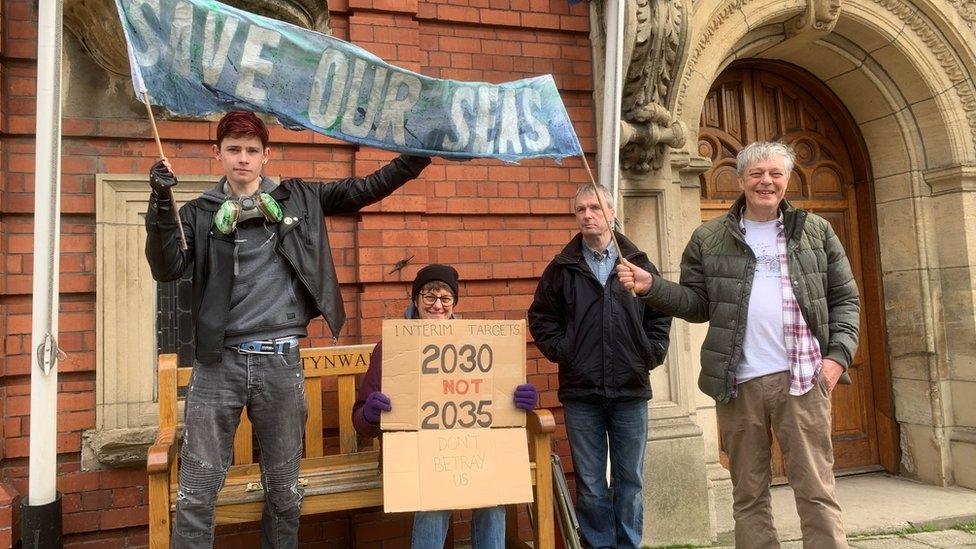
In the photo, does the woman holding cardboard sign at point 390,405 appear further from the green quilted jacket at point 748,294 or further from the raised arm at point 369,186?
the green quilted jacket at point 748,294

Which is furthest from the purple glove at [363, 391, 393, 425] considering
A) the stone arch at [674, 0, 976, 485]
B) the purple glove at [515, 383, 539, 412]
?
the stone arch at [674, 0, 976, 485]

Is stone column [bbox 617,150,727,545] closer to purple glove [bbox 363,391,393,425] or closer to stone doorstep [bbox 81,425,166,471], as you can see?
purple glove [bbox 363,391,393,425]

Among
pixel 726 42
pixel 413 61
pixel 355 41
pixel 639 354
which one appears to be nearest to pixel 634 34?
pixel 726 42

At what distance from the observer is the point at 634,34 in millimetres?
3842

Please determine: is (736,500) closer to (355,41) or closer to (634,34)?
(634,34)

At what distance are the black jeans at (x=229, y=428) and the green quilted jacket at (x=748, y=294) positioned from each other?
144 cm

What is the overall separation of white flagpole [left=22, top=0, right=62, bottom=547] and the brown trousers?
2.79 metres

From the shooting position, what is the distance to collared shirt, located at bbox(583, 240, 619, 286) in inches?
123

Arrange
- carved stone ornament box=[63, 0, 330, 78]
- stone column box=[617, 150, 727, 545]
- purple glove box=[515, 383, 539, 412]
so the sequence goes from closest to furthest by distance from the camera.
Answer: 1. purple glove box=[515, 383, 539, 412]
2. carved stone ornament box=[63, 0, 330, 78]
3. stone column box=[617, 150, 727, 545]

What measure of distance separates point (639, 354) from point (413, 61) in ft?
6.66

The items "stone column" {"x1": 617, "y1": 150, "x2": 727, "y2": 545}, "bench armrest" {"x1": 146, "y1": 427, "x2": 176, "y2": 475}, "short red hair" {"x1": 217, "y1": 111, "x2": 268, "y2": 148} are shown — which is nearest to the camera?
"short red hair" {"x1": 217, "y1": 111, "x2": 268, "y2": 148}

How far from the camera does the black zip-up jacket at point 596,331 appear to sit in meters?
2.98

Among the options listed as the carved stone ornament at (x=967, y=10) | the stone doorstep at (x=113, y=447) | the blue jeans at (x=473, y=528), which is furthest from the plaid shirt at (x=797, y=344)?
the carved stone ornament at (x=967, y=10)

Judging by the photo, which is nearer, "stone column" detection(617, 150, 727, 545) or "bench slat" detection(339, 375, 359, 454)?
"bench slat" detection(339, 375, 359, 454)
